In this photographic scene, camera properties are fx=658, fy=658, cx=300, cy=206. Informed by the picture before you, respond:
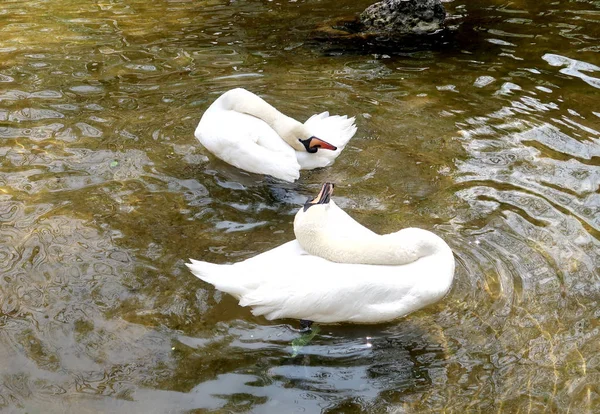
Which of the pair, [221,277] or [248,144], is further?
[248,144]

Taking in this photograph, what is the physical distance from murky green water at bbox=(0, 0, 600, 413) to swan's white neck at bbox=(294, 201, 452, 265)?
0.40 metres

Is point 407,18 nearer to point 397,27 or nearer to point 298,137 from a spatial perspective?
point 397,27

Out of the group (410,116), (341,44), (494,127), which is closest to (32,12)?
(341,44)

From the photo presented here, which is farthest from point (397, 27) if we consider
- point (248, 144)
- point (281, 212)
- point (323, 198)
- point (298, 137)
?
point (323, 198)

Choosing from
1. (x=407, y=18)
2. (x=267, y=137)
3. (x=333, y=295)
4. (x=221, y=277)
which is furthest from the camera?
(x=407, y=18)

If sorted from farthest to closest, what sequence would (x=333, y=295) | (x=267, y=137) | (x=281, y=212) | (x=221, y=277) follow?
(x=267, y=137) → (x=281, y=212) → (x=221, y=277) → (x=333, y=295)

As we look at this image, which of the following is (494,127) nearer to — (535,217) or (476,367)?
(535,217)

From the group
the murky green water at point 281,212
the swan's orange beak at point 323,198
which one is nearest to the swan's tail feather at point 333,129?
the murky green water at point 281,212

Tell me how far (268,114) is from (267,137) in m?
0.35

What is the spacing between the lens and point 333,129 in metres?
5.53

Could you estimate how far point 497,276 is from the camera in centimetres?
418

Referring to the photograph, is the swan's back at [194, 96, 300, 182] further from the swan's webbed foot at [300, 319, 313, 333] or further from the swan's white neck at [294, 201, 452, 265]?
the swan's webbed foot at [300, 319, 313, 333]

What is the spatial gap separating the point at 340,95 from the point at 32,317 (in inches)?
157

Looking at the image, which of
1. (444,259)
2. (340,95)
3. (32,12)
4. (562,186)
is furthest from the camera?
(32,12)
